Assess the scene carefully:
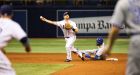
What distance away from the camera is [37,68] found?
51.1 ft

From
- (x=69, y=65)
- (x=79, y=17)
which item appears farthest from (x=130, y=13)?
(x=79, y=17)

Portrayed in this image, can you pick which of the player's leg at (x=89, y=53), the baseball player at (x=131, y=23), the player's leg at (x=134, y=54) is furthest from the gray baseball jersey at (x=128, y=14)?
the player's leg at (x=89, y=53)

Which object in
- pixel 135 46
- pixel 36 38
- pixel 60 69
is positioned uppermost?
pixel 135 46

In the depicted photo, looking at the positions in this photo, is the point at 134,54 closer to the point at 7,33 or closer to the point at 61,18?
the point at 7,33

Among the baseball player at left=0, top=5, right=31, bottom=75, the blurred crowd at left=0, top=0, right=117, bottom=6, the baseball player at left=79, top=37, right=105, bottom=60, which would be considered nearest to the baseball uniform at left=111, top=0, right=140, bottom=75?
the baseball player at left=0, top=5, right=31, bottom=75

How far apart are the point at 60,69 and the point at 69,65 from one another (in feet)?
4.56

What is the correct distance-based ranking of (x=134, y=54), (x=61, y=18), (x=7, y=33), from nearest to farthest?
(x=134, y=54) < (x=7, y=33) < (x=61, y=18)

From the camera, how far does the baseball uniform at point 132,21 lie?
6758 millimetres

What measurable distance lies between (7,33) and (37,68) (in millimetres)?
7369

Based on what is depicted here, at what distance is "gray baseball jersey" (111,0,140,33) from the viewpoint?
6.75 metres

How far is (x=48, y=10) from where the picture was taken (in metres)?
32.8

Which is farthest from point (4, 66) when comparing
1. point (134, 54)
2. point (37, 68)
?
point (37, 68)

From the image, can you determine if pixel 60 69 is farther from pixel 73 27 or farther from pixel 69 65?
pixel 73 27

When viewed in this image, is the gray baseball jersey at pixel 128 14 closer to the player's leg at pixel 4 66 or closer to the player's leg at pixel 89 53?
the player's leg at pixel 4 66
